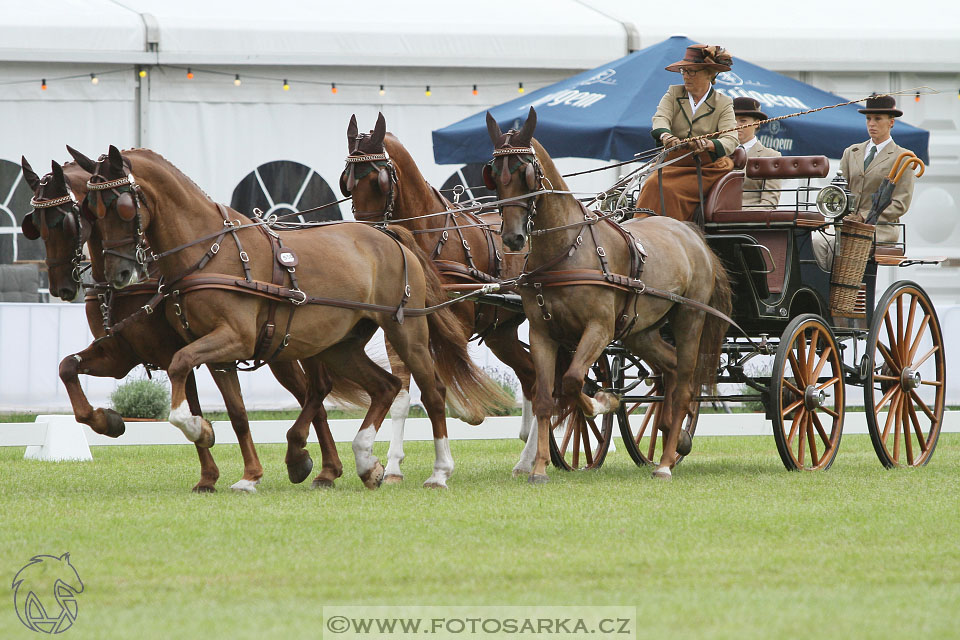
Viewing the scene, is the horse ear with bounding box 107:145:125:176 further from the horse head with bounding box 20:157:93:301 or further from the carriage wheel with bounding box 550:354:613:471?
the carriage wheel with bounding box 550:354:613:471

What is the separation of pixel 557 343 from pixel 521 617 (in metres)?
3.71

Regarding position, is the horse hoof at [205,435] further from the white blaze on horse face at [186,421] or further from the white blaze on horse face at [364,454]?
the white blaze on horse face at [364,454]

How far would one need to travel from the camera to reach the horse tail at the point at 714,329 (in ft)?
27.3

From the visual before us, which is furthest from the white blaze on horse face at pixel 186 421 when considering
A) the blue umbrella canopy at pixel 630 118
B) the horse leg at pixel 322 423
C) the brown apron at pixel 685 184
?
the blue umbrella canopy at pixel 630 118

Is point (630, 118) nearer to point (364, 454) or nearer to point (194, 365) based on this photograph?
point (364, 454)

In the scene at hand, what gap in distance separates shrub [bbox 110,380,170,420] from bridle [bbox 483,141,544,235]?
533cm

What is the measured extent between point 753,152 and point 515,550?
5408 millimetres

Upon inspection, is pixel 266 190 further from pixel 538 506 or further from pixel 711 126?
pixel 538 506

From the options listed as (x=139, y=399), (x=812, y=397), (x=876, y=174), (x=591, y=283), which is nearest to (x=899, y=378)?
(x=812, y=397)

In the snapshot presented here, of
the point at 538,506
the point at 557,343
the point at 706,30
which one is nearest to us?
the point at 538,506

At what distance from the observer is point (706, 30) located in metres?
14.3

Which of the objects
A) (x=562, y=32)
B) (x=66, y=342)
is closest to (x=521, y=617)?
(x=66, y=342)

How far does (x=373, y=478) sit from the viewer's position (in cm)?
745

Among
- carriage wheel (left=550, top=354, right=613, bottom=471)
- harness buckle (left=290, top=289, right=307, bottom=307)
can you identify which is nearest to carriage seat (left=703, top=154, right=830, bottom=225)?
carriage wheel (left=550, top=354, right=613, bottom=471)
